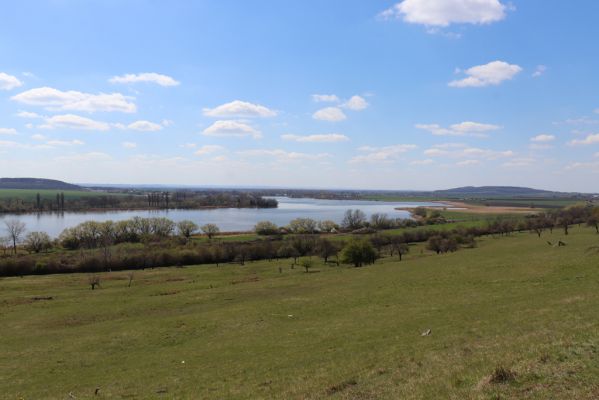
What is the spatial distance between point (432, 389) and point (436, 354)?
4.80m

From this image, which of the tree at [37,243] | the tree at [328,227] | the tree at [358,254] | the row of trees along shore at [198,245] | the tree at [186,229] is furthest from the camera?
the tree at [328,227]

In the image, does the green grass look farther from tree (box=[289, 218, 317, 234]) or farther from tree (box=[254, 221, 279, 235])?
tree (box=[289, 218, 317, 234])

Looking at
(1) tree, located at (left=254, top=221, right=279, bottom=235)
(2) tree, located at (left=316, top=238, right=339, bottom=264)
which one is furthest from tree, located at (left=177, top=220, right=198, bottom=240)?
(2) tree, located at (left=316, top=238, right=339, bottom=264)

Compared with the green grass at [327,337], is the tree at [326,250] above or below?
below

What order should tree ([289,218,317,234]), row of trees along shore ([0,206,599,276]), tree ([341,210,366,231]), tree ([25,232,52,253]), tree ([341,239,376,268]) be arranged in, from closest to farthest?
tree ([341,239,376,268])
row of trees along shore ([0,206,599,276])
tree ([25,232,52,253])
tree ([289,218,317,234])
tree ([341,210,366,231])

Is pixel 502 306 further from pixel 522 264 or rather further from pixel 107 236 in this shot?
pixel 107 236

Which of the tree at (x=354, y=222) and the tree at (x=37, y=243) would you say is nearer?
the tree at (x=37, y=243)

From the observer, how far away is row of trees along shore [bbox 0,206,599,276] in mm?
69188

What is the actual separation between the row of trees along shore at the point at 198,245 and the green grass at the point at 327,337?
22.6m

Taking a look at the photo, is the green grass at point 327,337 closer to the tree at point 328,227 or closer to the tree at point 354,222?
the tree at point 328,227

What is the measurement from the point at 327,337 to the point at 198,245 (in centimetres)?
6838

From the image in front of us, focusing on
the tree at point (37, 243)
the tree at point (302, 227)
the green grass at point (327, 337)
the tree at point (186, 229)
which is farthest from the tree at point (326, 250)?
the tree at point (37, 243)

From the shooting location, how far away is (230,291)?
43344 millimetres

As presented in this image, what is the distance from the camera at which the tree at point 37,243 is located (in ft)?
291
